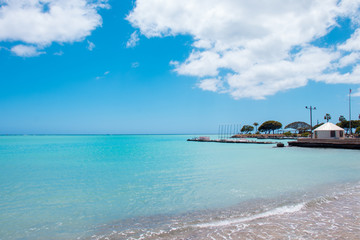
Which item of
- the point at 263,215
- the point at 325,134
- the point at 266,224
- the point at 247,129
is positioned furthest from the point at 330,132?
the point at 247,129

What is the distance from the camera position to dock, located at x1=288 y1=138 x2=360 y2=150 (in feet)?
129

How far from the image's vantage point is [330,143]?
1662 inches

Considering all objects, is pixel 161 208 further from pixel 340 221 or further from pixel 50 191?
pixel 50 191

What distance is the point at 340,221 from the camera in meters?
6.88

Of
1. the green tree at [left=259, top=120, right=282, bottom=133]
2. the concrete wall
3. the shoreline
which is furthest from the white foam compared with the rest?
the green tree at [left=259, top=120, right=282, bottom=133]

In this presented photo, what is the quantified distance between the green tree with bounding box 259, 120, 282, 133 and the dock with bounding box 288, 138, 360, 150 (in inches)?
2804

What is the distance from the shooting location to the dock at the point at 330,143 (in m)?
39.3

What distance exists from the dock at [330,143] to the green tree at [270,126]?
7121 centimetres

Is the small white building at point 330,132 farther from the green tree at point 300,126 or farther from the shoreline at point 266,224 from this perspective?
the green tree at point 300,126

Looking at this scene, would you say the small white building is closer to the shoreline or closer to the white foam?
the shoreline

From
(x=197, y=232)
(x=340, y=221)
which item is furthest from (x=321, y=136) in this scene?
(x=197, y=232)

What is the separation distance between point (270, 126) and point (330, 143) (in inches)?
3058

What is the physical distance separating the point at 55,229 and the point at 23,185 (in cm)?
819

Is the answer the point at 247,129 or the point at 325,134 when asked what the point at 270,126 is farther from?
the point at 325,134
